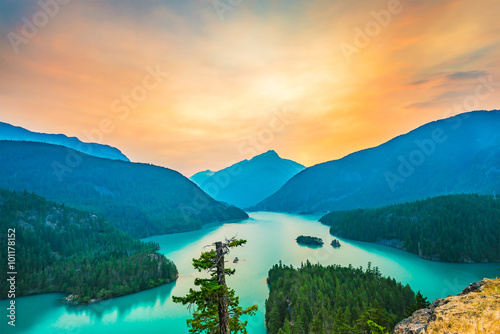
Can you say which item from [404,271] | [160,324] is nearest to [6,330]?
[160,324]

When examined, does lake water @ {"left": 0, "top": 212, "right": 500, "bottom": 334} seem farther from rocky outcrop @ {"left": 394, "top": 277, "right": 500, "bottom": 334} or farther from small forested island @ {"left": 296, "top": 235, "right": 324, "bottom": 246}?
rocky outcrop @ {"left": 394, "top": 277, "right": 500, "bottom": 334}

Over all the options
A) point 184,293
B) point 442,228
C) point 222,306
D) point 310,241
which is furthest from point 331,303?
point 442,228

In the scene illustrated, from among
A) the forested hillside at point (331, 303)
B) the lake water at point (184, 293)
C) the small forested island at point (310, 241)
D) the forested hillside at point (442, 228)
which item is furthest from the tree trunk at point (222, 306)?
the small forested island at point (310, 241)

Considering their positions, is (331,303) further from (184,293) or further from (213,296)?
(213,296)

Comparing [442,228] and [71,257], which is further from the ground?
[71,257]

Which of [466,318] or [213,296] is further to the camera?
[213,296]

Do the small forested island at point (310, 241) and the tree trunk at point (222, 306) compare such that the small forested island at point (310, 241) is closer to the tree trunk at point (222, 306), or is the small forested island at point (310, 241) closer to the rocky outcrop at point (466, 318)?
the tree trunk at point (222, 306)

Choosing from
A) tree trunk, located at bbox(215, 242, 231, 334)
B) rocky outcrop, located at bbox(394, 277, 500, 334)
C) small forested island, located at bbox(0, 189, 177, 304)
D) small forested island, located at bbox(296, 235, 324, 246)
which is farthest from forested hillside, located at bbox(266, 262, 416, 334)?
small forested island, located at bbox(296, 235, 324, 246)
